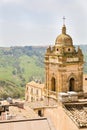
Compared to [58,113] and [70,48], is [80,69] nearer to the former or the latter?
[70,48]

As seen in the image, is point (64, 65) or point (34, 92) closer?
point (64, 65)

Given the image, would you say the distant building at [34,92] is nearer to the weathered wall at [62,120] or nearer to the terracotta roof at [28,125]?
the weathered wall at [62,120]

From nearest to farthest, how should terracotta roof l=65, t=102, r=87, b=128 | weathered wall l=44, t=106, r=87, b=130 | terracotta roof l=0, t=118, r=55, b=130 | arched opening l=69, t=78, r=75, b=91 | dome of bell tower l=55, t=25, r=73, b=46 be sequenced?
terracotta roof l=0, t=118, r=55, b=130
terracotta roof l=65, t=102, r=87, b=128
weathered wall l=44, t=106, r=87, b=130
dome of bell tower l=55, t=25, r=73, b=46
arched opening l=69, t=78, r=75, b=91

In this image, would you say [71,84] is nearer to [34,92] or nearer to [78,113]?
[78,113]

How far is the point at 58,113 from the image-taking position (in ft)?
81.4

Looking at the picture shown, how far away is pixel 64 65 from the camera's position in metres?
40.1

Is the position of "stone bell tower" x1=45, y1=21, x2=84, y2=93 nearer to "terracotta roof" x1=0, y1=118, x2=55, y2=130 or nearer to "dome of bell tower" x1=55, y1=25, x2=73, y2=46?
"dome of bell tower" x1=55, y1=25, x2=73, y2=46

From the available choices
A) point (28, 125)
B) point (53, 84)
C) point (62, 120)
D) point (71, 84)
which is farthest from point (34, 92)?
point (28, 125)

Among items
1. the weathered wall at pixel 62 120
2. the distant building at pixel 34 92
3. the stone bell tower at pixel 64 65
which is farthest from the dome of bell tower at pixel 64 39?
the distant building at pixel 34 92

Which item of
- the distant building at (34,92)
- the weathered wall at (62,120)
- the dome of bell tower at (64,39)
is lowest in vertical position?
the weathered wall at (62,120)

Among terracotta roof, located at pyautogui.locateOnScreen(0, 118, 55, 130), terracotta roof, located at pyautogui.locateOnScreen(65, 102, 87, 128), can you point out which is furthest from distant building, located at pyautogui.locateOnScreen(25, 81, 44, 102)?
terracotta roof, located at pyautogui.locateOnScreen(0, 118, 55, 130)

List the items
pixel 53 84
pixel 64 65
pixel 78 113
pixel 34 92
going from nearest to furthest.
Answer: pixel 78 113 < pixel 64 65 < pixel 53 84 < pixel 34 92

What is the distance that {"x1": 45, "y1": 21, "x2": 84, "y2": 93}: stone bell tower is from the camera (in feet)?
132

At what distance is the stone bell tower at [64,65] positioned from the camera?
4025cm
